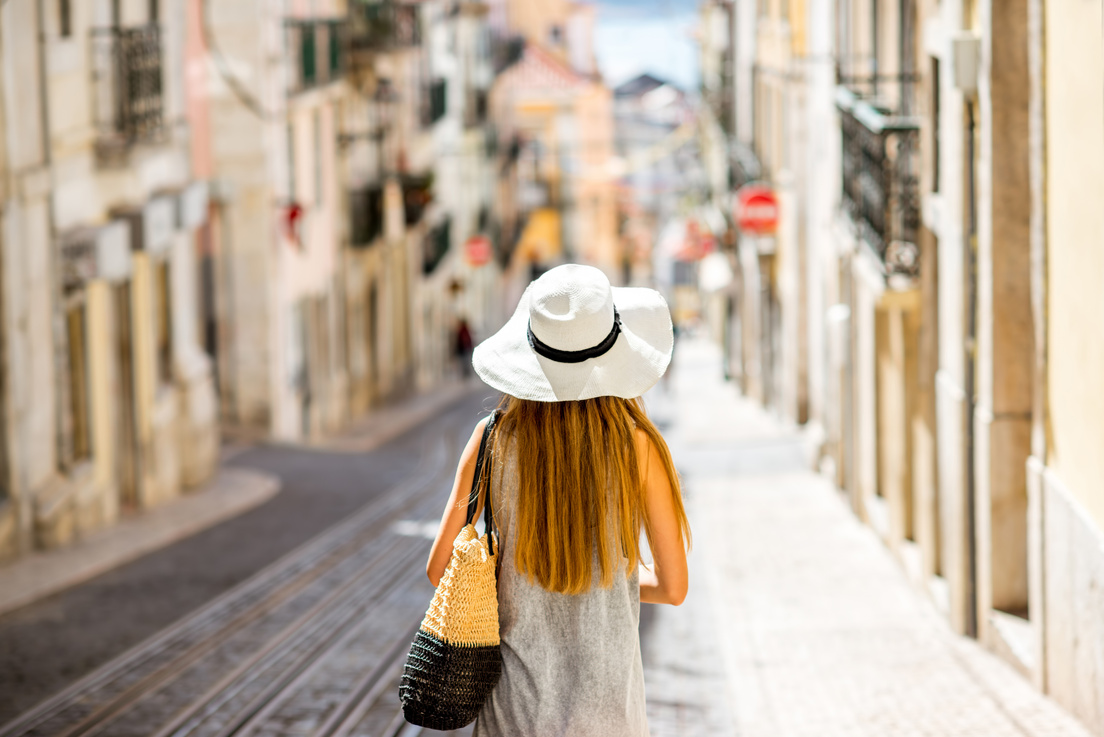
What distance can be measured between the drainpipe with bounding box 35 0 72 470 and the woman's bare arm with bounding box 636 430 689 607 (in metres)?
9.71

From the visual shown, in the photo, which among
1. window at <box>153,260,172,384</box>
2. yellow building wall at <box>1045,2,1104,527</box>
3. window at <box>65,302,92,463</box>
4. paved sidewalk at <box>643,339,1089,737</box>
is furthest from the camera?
window at <box>153,260,172,384</box>

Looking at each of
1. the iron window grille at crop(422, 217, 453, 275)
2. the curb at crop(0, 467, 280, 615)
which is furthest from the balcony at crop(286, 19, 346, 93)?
the iron window grille at crop(422, 217, 453, 275)

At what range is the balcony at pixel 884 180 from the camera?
34.6ft

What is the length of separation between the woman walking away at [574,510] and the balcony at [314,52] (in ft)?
66.6

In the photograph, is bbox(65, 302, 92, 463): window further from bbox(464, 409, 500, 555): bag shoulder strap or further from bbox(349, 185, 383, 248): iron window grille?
bbox(349, 185, 383, 248): iron window grille

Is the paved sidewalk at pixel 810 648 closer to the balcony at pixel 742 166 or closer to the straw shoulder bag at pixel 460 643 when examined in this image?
the straw shoulder bag at pixel 460 643

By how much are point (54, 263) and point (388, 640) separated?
5107 mm

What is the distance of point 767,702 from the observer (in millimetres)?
7707

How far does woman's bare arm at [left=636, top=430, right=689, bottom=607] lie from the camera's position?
10.9ft

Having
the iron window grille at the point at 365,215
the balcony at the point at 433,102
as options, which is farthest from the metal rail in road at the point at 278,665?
the balcony at the point at 433,102

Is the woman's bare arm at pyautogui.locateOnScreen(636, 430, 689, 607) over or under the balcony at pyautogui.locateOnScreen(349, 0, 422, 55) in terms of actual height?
under

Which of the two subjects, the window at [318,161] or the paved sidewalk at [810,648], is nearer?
the paved sidewalk at [810,648]

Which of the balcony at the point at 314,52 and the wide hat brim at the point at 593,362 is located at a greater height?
the balcony at the point at 314,52

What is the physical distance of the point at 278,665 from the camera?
8.27 meters
